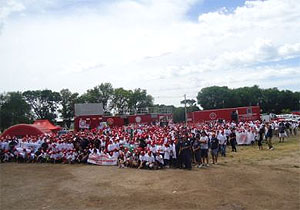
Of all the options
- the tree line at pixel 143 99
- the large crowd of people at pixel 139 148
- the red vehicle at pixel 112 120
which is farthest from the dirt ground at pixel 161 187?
the tree line at pixel 143 99

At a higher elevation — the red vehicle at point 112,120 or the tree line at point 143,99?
the tree line at point 143,99

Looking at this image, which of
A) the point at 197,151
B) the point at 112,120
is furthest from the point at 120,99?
the point at 197,151

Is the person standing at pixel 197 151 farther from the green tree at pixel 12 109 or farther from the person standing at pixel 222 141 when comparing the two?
the green tree at pixel 12 109

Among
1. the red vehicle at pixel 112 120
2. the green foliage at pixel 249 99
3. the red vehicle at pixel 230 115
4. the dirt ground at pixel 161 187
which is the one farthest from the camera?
the green foliage at pixel 249 99

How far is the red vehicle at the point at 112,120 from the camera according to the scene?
36819mm

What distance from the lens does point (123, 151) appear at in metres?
17.1

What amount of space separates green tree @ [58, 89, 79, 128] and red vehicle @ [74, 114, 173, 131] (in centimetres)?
4552

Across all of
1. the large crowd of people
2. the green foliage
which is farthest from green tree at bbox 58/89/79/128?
the large crowd of people

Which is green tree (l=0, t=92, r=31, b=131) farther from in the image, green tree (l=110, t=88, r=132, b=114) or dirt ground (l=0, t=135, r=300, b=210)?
dirt ground (l=0, t=135, r=300, b=210)

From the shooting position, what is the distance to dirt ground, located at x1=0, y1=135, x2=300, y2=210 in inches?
366

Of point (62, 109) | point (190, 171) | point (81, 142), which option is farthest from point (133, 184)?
point (62, 109)

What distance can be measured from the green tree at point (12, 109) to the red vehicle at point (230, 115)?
41197 mm

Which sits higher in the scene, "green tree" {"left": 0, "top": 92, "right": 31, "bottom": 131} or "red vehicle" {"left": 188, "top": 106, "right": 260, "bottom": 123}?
"green tree" {"left": 0, "top": 92, "right": 31, "bottom": 131}

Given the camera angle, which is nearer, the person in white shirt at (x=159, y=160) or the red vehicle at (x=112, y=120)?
the person in white shirt at (x=159, y=160)
